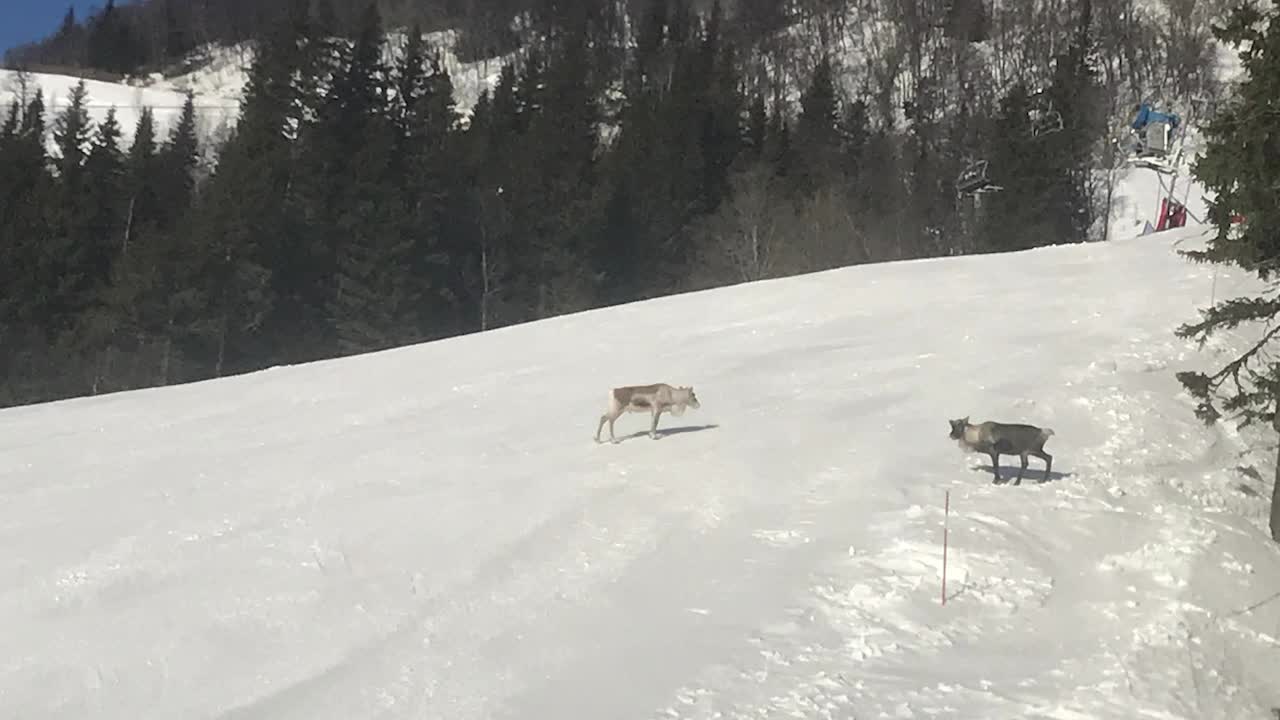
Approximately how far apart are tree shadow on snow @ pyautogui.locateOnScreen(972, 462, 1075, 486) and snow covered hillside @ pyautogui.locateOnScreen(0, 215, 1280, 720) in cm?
6

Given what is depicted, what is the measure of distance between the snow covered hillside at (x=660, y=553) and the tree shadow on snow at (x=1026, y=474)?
64 mm

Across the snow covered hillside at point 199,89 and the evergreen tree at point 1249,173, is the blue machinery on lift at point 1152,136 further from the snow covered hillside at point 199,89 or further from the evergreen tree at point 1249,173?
the snow covered hillside at point 199,89

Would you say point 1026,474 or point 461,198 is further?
point 461,198

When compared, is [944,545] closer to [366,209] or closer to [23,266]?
[366,209]

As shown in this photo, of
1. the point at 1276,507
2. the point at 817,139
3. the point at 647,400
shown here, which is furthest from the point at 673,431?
the point at 817,139

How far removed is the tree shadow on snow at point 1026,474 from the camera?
13.1 metres

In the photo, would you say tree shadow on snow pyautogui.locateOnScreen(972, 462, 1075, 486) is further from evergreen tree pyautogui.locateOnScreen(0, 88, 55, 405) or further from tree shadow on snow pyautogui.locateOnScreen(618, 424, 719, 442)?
evergreen tree pyautogui.locateOnScreen(0, 88, 55, 405)

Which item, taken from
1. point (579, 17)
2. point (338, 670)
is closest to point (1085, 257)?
point (338, 670)

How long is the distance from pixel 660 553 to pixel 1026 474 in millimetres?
5188

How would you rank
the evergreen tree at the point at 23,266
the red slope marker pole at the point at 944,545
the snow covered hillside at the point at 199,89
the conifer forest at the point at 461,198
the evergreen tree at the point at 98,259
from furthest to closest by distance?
1. the snow covered hillside at the point at 199,89
2. the conifer forest at the point at 461,198
3. the evergreen tree at the point at 98,259
4. the evergreen tree at the point at 23,266
5. the red slope marker pole at the point at 944,545

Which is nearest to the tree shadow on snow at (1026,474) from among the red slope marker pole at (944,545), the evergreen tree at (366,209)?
the red slope marker pole at (944,545)

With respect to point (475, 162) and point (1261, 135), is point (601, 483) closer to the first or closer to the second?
point (1261, 135)

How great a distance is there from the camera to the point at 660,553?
36.6ft

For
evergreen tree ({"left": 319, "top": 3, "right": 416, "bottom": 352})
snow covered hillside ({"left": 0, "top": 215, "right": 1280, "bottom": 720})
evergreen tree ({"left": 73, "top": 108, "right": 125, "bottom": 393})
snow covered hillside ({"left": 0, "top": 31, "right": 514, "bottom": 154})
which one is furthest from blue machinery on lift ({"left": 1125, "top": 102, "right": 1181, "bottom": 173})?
snow covered hillside ({"left": 0, "top": 31, "right": 514, "bottom": 154})
